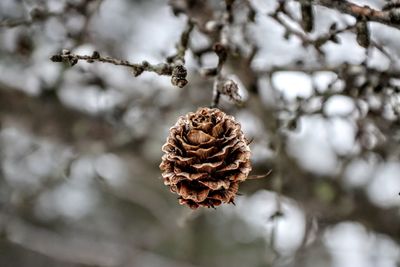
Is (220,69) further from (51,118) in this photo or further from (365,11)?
(51,118)

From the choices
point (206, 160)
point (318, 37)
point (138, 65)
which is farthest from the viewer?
point (318, 37)

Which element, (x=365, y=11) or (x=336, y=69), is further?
(x=336, y=69)

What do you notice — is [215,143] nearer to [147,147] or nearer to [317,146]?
[147,147]

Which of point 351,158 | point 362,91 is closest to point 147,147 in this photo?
point 351,158


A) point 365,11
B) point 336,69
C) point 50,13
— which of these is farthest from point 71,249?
point 365,11

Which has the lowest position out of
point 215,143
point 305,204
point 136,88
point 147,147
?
point 215,143

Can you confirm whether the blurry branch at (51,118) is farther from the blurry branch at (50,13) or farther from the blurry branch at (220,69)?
the blurry branch at (220,69)

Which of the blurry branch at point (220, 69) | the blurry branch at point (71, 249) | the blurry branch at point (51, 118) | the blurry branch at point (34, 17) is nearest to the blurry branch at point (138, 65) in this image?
the blurry branch at point (220, 69)
